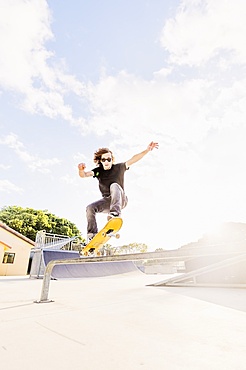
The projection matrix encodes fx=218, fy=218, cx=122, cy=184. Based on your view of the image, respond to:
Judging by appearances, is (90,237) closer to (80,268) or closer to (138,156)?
(138,156)

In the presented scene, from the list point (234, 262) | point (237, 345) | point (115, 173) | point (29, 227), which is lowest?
point (237, 345)

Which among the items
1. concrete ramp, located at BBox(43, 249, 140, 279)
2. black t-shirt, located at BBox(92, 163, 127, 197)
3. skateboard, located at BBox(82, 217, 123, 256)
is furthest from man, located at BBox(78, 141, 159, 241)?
concrete ramp, located at BBox(43, 249, 140, 279)

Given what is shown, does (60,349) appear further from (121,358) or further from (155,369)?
(155,369)

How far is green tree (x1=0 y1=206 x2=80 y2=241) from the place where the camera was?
27484mm

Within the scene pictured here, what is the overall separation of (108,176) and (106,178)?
53mm

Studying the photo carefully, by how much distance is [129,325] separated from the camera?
193 centimetres

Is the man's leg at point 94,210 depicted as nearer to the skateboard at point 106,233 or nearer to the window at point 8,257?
the skateboard at point 106,233

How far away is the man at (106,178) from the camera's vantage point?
390 centimetres

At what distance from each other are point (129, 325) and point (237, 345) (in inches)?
34.2

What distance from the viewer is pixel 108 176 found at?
3.99 metres

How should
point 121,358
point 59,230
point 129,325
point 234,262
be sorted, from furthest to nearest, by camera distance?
point 59,230, point 234,262, point 129,325, point 121,358

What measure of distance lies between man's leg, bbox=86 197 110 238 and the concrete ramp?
668 centimetres

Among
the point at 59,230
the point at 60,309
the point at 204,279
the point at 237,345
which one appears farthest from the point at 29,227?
the point at 237,345

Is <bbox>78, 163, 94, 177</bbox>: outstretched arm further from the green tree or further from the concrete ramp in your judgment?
the green tree
